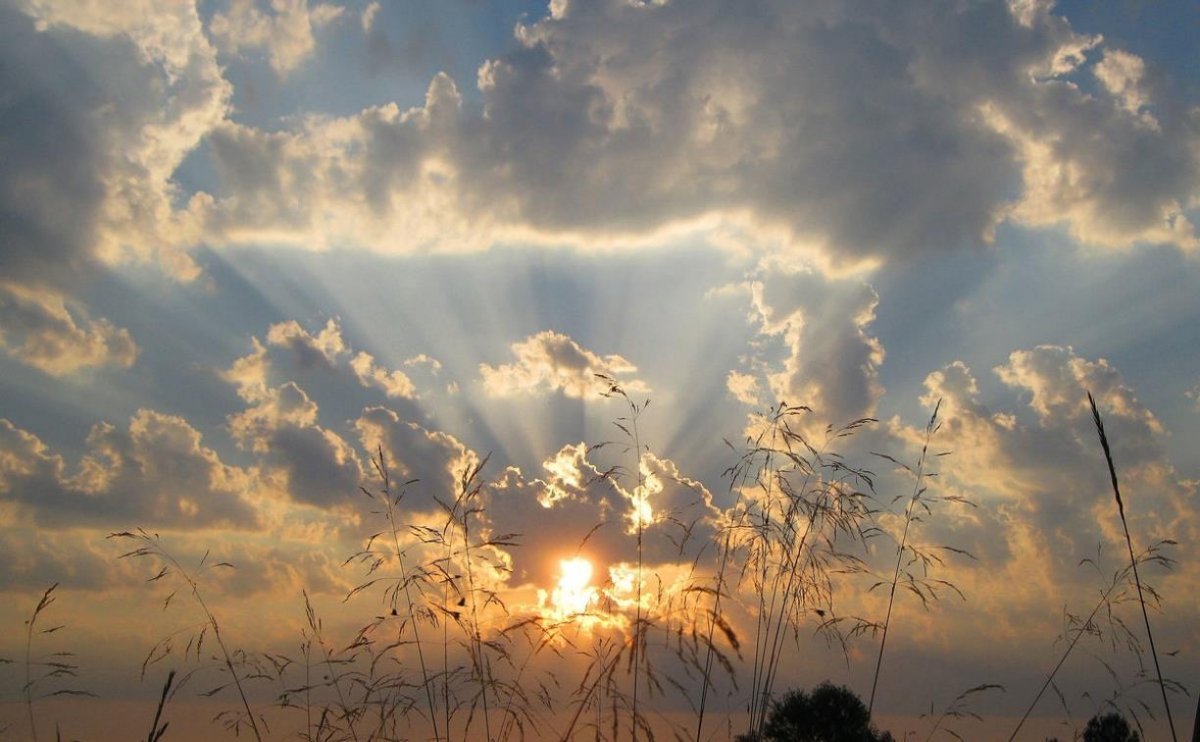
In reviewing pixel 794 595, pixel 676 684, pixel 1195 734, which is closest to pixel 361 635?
pixel 676 684

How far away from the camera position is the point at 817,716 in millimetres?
27281

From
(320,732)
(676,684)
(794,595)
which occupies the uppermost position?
(794,595)

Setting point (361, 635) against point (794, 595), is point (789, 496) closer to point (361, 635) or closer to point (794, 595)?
point (794, 595)

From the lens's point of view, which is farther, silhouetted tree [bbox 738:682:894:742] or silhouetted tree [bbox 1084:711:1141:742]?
silhouetted tree [bbox 738:682:894:742]

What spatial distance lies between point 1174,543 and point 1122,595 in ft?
1.62

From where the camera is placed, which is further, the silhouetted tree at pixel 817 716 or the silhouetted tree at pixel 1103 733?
the silhouetted tree at pixel 817 716

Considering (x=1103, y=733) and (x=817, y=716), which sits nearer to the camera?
(x=1103, y=733)

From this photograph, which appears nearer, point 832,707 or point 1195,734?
point 1195,734

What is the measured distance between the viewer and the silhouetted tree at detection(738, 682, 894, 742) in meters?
26.4

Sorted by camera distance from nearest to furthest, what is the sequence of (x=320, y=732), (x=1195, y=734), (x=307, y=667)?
1. (x=1195, y=734)
2. (x=320, y=732)
3. (x=307, y=667)

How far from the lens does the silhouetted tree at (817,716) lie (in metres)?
26.4

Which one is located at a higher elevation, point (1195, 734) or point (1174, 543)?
point (1174, 543)

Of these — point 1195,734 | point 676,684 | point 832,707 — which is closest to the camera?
point 1195,734

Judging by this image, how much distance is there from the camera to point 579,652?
4758mm
